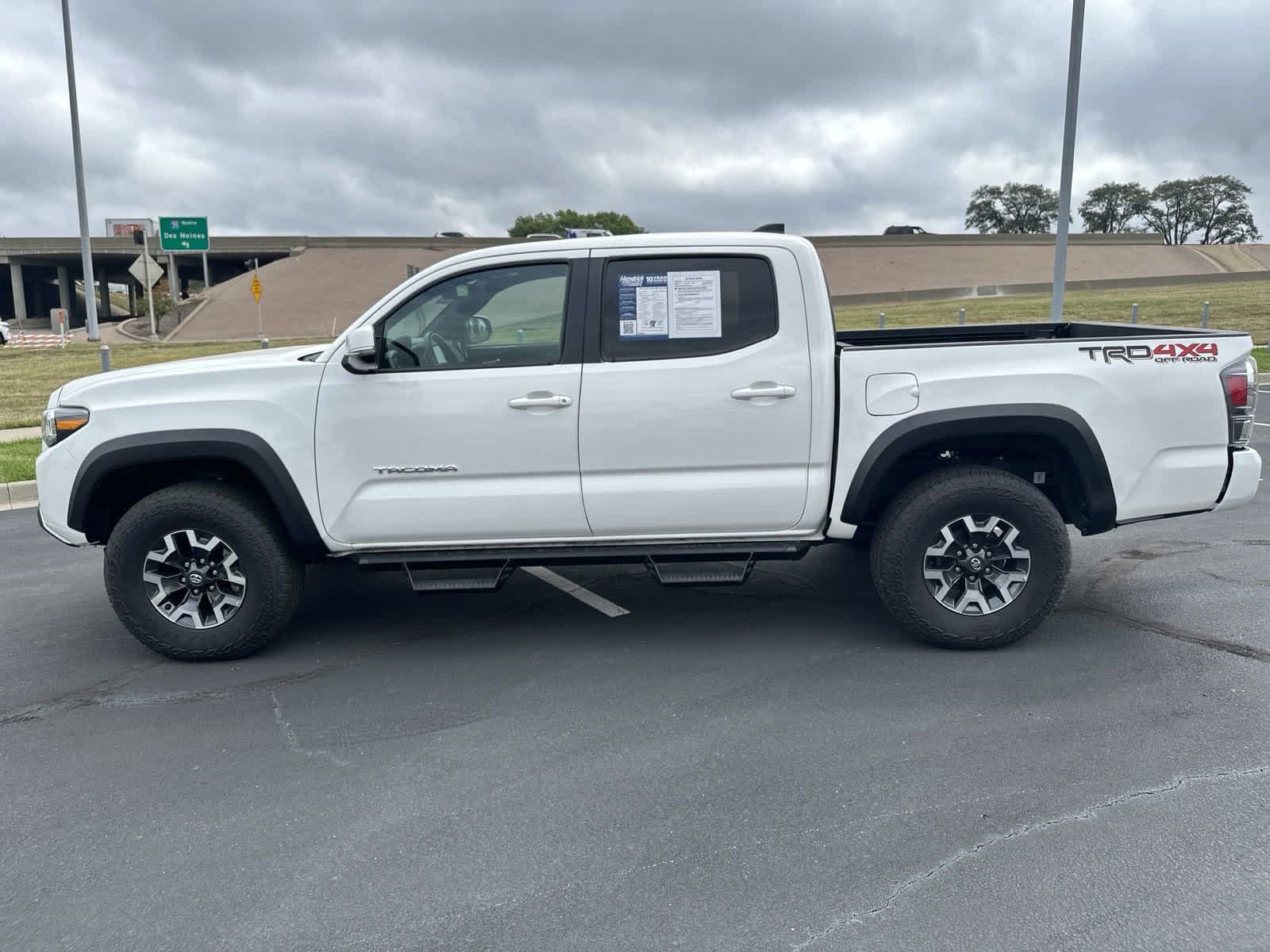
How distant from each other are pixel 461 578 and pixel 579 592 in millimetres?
1203

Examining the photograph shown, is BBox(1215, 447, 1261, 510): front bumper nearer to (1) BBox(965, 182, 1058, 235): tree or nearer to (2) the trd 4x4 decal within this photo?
(2) the trd 4x4 decal

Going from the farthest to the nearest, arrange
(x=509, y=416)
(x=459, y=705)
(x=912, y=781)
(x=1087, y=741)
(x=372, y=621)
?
(x=372, y=621) < (x=509, y=416) < (x=459, y=705) < (x=1087, y=741) < (x=912, y=781)

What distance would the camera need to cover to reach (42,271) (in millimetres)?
81625

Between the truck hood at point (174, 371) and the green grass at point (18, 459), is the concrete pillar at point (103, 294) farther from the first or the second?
the truck hood at point (174, 371)

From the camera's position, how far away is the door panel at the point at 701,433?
457 centimetres

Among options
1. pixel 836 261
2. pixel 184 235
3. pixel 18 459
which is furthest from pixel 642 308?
pixel 836 261

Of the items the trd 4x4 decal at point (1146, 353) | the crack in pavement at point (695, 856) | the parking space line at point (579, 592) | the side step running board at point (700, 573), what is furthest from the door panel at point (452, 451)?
the trd 4x4 decal at point (1146, 353)

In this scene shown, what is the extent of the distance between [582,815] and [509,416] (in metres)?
1.93

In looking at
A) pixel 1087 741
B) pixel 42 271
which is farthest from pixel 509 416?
pixel 42 271

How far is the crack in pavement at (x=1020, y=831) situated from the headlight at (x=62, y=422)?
4021 millimetres

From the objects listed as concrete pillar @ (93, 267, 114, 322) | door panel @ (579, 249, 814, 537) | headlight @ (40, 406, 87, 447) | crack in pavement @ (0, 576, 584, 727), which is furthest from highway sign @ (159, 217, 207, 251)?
door panel @ (579, 249, 814, 537)

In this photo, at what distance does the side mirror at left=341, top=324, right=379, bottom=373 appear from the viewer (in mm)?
4508

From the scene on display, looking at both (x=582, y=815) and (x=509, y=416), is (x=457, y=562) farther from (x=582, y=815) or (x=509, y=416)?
(x=582, y=815)

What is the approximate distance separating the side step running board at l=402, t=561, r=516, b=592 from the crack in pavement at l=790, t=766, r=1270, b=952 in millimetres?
2447
